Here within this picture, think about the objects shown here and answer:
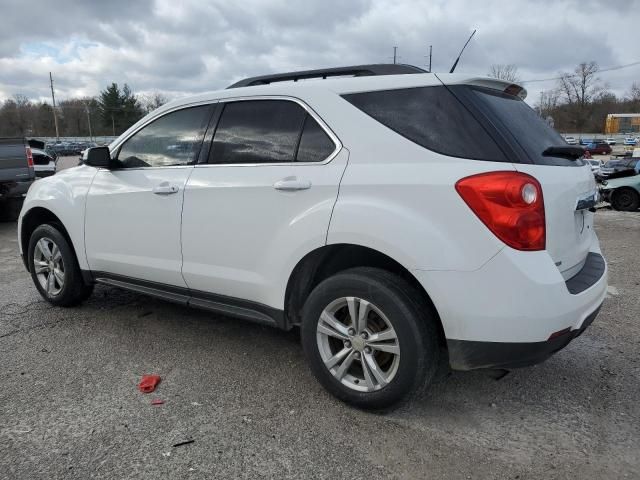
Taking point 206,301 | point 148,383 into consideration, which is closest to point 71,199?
point 206,301

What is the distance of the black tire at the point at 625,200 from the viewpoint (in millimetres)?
13484

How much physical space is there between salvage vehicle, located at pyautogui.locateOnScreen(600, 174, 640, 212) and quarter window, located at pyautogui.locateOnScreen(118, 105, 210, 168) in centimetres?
1319

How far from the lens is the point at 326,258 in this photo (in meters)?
3.04

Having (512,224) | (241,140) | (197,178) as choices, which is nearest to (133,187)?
(197,178)

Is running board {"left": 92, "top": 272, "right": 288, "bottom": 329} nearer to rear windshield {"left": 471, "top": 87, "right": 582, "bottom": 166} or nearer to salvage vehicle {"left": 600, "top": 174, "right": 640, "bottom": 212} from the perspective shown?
rear windshield {"left": 471, "top": 87, "right": 582, "bottom": 166}

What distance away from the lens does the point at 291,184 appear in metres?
A: 2.94

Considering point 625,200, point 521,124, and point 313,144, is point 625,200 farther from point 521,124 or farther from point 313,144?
point 313,144

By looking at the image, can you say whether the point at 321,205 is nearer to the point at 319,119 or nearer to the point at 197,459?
the point at 319,119

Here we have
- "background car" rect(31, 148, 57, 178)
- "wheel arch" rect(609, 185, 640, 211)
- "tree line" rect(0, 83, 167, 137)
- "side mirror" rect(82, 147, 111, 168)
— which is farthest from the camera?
"tree line" rect(0, 83, 167, 137)

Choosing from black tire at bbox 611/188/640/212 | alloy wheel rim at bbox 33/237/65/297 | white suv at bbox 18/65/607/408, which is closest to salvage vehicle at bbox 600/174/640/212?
black tire at bbox 611/188/640/212

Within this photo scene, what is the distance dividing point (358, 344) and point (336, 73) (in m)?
1.70

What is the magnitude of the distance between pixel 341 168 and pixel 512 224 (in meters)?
0.94

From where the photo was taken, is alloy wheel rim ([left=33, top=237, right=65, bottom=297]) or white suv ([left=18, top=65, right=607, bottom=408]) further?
alloy wheel rim ([left=33, top=237, right=65, bottom=297])

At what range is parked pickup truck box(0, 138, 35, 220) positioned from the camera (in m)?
9.17
